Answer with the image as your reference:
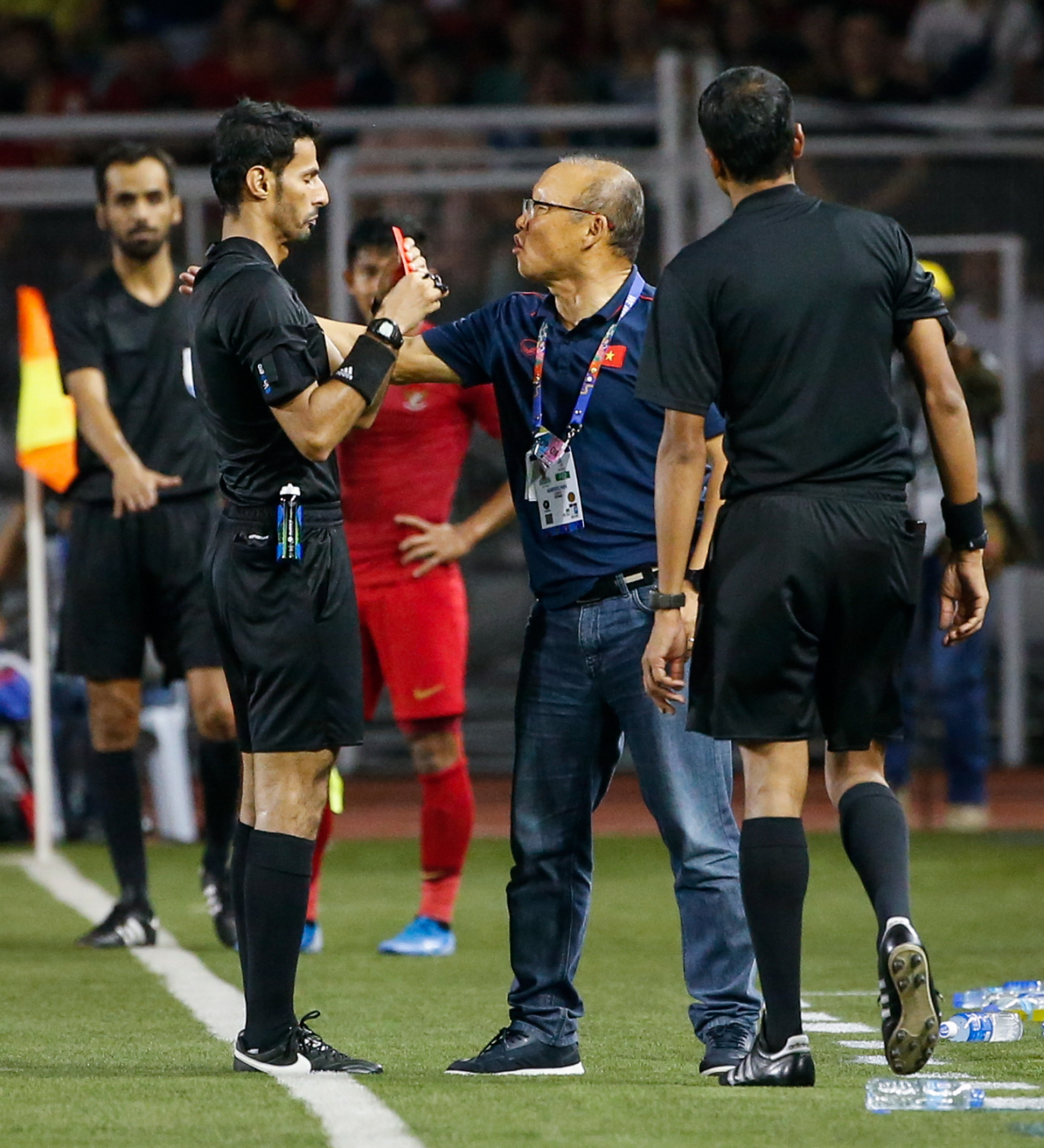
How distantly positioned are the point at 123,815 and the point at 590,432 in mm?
3023

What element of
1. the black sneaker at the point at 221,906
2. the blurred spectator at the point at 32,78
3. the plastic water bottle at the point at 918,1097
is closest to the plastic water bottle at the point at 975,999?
the plastic water bottle at the point at 918,1097

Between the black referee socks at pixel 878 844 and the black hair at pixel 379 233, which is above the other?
the black hair at pixel 379 233

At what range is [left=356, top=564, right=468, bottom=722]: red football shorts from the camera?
709 centimetres

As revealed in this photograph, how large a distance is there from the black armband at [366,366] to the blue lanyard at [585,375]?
0.42 m

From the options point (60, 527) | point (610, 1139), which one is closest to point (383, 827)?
point (60, 527)

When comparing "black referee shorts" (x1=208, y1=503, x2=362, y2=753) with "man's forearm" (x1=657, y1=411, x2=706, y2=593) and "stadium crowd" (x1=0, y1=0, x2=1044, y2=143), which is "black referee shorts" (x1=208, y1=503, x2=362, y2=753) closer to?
"man's forearm" (x1=657, y1=411, x2=706, y2=593)

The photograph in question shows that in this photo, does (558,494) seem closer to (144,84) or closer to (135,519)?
(135,519)

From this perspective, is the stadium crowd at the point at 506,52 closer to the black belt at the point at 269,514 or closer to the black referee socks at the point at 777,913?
the black belt at the point at 269,514

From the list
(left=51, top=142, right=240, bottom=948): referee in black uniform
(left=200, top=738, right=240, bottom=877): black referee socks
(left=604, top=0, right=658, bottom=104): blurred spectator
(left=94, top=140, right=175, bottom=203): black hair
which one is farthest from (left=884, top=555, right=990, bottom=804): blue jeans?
(left=604, top=0, right=658, bottom=104): blurred spectator

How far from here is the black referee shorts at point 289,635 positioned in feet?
15.3

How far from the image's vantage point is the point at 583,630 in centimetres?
487

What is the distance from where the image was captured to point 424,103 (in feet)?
46.8

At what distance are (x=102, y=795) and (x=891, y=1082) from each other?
3793 mm

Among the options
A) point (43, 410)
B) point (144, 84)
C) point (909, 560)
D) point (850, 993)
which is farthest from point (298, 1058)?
point (144, 84)
